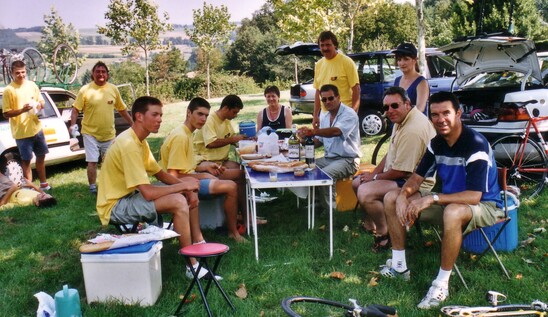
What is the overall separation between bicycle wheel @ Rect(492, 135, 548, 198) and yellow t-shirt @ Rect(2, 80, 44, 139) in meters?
5.99

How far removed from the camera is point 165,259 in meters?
4.46

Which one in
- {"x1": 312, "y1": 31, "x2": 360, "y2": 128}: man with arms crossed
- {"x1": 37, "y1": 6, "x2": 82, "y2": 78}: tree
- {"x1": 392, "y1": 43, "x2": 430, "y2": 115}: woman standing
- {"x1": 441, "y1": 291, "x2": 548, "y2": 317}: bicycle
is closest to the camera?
{"x1": 441, "y1": 291, "x2": 548, "y2": 317}: bicycle

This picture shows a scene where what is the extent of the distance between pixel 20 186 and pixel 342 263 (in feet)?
16.1

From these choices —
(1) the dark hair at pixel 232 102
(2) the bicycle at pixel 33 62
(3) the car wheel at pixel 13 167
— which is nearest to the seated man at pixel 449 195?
(1) the dark hair at pixel 232 102

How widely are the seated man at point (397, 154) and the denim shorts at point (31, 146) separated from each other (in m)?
4.79

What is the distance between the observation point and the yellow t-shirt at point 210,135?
221 inches

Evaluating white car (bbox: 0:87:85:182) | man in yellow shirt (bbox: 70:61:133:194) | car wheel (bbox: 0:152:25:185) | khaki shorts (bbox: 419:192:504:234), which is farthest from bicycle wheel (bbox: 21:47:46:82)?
khaki shorts (bbox: 419:192:504:234)

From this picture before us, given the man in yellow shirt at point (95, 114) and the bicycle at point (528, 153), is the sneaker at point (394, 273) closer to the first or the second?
the bicycle at point (528, 153)

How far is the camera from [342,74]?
249 inches

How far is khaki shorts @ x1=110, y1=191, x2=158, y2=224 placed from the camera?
3.92 metres

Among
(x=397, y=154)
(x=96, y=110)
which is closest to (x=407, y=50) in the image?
(x=397, y=154)

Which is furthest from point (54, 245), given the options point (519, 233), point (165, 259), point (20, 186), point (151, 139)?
point (151, 139)

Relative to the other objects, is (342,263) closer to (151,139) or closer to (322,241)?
(322,241)

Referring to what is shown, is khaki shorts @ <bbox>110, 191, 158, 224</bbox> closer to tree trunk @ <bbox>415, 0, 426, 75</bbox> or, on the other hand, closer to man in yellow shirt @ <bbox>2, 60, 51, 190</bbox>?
man in yellow shirt @ <bbox>2, 60, 51, 190</bbox>
